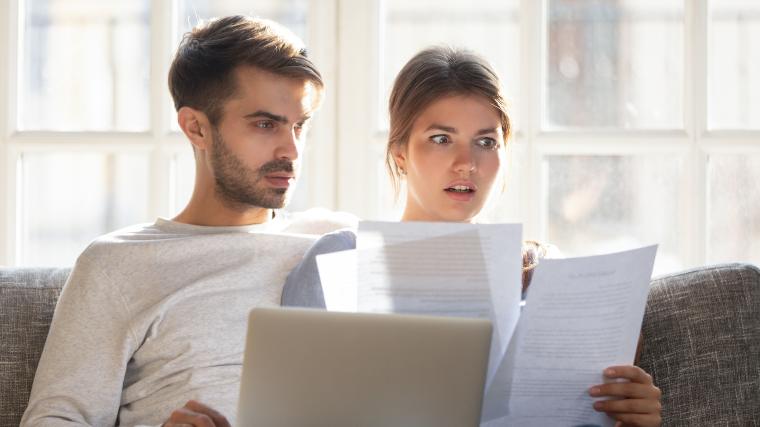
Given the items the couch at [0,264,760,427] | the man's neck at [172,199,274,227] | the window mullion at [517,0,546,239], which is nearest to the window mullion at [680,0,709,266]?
the window mullion at [517,0,546,239]

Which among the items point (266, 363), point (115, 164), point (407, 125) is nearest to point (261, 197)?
point (407, 125)

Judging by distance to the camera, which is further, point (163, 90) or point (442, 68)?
point (163, 90)

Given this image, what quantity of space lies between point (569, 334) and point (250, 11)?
58.3 inches

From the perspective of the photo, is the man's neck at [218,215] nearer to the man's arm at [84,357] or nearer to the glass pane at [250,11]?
the man's arm at [84,357]

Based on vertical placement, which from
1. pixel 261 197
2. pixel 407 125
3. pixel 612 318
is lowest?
pixel 612 318

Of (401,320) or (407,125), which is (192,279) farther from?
(401,320)

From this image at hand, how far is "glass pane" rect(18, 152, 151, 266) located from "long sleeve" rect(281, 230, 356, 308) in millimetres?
924

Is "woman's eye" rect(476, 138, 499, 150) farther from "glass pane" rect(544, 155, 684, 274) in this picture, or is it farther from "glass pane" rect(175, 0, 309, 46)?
"glass pane" rect(175, 0, 309, 46)

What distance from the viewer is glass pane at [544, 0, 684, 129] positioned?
8.05 ft

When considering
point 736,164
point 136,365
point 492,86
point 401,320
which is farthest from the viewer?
point 736,164

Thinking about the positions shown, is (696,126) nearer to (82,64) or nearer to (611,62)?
(611,62)

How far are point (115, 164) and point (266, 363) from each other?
1.46 m

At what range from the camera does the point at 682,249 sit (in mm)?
2434

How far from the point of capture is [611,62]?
2467mm
